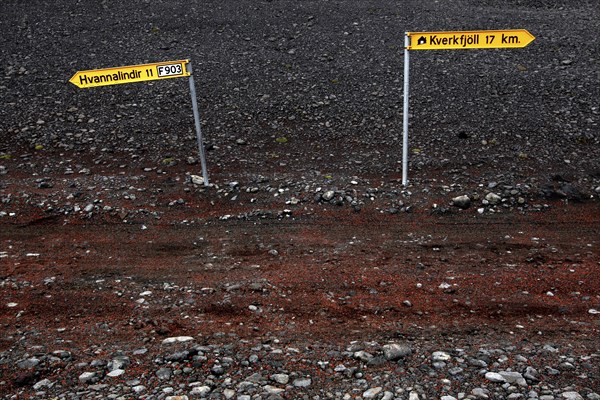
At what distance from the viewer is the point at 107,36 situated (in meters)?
15.9

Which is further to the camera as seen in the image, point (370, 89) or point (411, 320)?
point (370, 89)

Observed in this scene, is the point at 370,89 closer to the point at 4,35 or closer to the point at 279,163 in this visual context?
the point at 279,163

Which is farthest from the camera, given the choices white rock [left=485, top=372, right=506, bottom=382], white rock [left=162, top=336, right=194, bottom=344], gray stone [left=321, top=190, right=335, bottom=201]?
gray stone [left=321, top=190, right=335, bottom=201]

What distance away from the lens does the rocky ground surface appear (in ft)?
16.1

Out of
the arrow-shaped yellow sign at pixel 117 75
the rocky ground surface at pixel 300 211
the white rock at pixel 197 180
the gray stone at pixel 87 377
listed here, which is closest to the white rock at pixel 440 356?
the rocky ground surface at pixel 300 211

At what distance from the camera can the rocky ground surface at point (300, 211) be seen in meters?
4.90

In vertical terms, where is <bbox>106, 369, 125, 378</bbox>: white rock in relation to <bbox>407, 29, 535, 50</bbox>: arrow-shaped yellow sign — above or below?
below

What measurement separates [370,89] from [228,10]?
7.43 m

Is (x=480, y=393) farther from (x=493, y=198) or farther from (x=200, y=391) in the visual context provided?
(x=493, y=198)

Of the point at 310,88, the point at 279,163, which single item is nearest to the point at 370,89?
the point at 310,88

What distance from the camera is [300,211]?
336 inches

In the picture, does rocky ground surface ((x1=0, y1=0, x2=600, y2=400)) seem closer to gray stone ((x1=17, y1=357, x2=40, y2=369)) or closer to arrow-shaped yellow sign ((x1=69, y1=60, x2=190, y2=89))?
gray stone ((x1=17, y1=357, x2=40, y2=369))

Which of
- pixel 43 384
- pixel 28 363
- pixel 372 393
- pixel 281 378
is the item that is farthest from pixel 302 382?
pixel 28 363

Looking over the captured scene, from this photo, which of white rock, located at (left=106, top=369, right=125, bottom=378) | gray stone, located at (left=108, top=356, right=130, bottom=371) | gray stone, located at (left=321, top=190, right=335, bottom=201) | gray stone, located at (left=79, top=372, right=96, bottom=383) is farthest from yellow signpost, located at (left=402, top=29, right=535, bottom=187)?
gray stone, located at (left=79, top=372, right=96, bottom=383)
